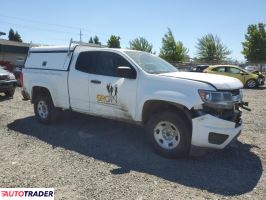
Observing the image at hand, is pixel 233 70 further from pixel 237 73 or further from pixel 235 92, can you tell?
pixel 235 92

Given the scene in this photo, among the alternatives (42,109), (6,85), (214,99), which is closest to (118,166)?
(214,99)

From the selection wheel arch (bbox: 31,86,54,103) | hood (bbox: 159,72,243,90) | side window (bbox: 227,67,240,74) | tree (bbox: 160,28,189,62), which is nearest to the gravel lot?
wheel arch (bbox: 31,86,54,103)

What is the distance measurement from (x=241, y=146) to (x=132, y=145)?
86.5 inches

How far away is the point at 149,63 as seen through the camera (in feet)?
22.1

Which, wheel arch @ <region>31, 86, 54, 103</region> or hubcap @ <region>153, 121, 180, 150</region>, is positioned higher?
wheel arch @ <region>31, 86, 54, 103</region>

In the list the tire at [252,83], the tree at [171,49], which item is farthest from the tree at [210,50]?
the tire at [252,83]

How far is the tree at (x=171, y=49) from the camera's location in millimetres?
48219

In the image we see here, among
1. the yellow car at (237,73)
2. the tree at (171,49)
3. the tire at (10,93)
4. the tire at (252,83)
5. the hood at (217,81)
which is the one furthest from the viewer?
the tree at (171,49)

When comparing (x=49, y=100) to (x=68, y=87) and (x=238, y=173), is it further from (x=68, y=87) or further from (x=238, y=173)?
(x=238, y=173)

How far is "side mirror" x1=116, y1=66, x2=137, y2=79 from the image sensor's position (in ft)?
20.2

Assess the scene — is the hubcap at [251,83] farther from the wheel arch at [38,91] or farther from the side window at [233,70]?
the wheel arch at [38,91]

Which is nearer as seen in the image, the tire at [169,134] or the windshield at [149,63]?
the tire at [169,134]

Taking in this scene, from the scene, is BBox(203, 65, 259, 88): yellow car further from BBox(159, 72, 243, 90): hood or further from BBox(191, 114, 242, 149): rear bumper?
BBox(191, 114, 242, 149): rear bumper

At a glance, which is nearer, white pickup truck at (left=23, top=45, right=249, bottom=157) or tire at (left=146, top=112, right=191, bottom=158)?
white pickup truck at (left=23, top=45, right=249, bottom=157)
